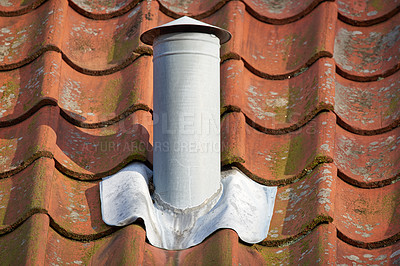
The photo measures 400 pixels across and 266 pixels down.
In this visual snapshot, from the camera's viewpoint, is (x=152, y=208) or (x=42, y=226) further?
(x=152, y=208)

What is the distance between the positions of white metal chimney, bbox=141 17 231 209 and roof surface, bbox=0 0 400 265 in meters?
0.25

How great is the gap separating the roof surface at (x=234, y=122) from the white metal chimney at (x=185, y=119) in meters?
0.25

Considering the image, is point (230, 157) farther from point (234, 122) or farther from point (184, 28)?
point (184, 28)

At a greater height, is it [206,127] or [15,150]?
[206,127]

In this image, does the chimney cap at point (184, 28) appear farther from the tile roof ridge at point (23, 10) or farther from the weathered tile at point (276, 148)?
the tile roof ridge at point (23, 10)

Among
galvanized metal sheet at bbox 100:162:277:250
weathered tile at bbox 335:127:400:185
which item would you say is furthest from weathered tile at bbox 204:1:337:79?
galvanized metal sheet at bbox 100:162:277:250

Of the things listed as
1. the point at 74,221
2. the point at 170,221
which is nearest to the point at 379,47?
the point at 170,221

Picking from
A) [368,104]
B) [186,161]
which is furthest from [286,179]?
[368,104]

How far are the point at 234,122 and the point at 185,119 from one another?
485 millimetres

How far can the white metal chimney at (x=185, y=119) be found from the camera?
3684 mm

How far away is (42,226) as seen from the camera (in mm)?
3408

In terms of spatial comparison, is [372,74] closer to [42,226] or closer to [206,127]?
[206,127]

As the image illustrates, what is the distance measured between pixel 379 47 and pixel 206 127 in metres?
1.74

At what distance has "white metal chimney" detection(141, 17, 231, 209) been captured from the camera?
145 inches
